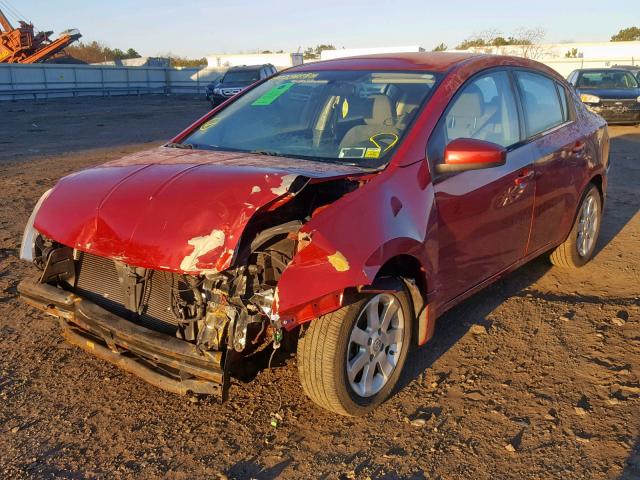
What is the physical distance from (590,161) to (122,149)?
10342 mm

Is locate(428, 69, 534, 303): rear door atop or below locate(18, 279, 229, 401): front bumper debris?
atop

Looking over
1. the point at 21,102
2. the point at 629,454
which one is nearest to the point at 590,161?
the point at 629,454

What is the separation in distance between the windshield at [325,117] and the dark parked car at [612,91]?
1351cm

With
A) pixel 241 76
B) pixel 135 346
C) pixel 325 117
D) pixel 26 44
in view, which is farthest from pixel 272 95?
pixel 26 44

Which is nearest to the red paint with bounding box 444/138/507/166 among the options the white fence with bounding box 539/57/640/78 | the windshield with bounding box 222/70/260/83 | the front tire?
the front tire

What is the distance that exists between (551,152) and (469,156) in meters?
1.42

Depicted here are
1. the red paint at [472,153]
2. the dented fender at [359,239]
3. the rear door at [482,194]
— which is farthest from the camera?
the rear door at [482,194]

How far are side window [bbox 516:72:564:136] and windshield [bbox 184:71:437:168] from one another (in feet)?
3.35

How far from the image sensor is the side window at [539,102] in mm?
4528

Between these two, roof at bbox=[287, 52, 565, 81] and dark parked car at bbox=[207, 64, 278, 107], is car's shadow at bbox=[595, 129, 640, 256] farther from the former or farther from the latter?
dark parked car at bbox=[207, 64, 278, 107]

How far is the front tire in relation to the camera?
297cm

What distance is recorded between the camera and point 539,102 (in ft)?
15.5

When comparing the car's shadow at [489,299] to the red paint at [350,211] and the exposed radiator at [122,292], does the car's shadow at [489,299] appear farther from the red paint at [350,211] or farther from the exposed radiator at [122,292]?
the exposed radiator at [122,292]

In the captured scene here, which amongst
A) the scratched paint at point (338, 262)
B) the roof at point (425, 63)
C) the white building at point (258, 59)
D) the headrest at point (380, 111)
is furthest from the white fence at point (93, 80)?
the scratched paint at point (338, 262)
